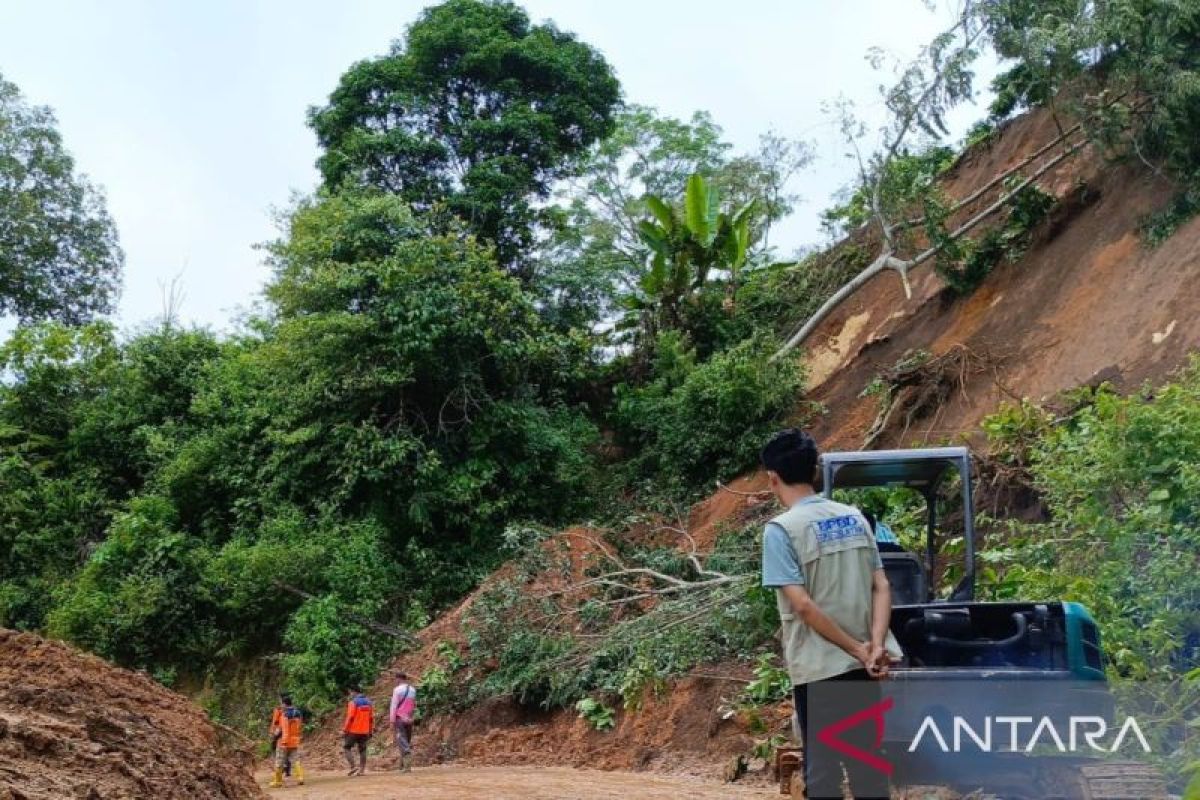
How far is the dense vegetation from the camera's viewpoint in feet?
53.4

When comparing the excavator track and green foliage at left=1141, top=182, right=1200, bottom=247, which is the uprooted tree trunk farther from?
the excavator track

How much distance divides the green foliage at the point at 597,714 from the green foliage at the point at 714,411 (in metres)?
7.39

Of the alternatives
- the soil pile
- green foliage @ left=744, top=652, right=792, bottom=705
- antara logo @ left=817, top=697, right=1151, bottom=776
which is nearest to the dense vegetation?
green foliage @ left=744, top=652, right=792, bottom=705

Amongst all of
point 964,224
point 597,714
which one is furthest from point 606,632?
point 964,224

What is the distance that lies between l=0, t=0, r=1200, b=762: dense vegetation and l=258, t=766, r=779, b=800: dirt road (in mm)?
1561

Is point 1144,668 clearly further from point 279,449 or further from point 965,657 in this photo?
point 279,449

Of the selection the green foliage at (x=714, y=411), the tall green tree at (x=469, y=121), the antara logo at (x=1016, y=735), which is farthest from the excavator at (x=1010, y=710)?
the tall green tree at (x=469, y=121)

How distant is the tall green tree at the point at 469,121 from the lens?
25.6 metres

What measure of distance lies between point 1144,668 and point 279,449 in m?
16.6

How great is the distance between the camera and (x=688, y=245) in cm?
2392

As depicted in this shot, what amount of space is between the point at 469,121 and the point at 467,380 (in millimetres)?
7560

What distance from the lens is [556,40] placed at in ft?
94.5

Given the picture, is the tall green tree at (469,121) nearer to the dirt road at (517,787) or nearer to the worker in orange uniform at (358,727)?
the worker in orange uniform at (358,727)

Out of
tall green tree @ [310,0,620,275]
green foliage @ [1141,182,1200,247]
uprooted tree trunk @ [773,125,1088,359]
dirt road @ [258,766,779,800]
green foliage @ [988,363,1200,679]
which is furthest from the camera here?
tall green tree @ [310,0,620,275]
